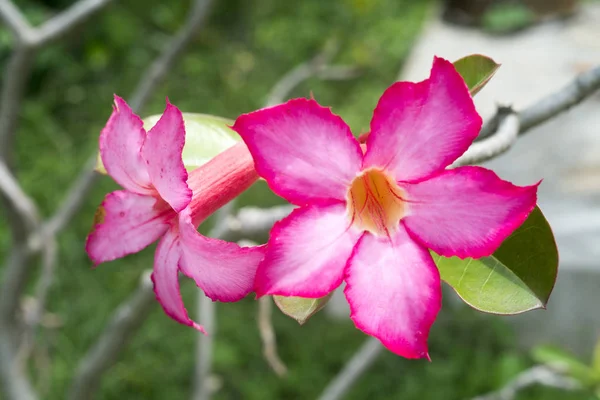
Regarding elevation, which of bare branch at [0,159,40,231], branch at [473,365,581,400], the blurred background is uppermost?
bare branch at [0,159,40,231]

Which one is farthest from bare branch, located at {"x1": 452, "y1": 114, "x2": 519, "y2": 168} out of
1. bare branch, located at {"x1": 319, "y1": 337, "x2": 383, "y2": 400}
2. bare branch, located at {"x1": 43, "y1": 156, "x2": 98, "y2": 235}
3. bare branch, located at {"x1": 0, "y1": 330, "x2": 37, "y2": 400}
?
bare branch, located at {"x1": 0, "y1": 330, "x2": 37, "y2": 400}

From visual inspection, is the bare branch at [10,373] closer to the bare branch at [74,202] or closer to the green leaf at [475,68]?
the bare branch at [74,202]

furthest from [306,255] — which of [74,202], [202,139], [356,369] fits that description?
[74,202]

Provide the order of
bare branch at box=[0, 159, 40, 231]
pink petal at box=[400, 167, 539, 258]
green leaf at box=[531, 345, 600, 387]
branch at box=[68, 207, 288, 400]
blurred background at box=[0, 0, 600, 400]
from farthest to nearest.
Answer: blurred background at box=[0, 0, 600, 400]
green leaf at box=[531, 345, 600, 387]
bare branch at box=[0, 159, 40, 231]
branch at box=[68, 207, 288, 400]
pink petal at box=[400, 167, 539, 258]

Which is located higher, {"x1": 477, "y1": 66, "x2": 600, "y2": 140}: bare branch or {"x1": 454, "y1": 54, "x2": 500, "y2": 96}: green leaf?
{"x1": 454, "y1": 54, "x2": 500, "y2": 96}: green leaf

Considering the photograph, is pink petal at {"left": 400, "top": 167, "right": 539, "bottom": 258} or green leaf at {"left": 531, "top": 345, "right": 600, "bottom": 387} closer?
pink petal at {"left": 400, "top": 167, "right": 539, "bottom": 258}

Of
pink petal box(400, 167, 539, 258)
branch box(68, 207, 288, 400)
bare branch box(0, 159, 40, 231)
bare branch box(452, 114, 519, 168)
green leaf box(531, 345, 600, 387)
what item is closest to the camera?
pink petal box(400, 167, 539, 258)

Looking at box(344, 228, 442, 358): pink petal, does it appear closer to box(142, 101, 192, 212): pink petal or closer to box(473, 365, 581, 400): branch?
box(142, 101, 192, 212): pink petal

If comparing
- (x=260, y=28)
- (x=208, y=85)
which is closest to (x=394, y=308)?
(x=208, y=85)

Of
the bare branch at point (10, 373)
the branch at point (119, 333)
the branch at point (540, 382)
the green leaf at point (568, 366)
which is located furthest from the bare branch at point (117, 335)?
the green leaf at point (568, 366)

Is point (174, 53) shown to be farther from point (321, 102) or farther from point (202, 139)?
point (321, 102)

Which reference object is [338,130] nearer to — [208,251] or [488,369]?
[208,251]
